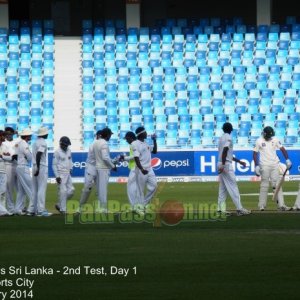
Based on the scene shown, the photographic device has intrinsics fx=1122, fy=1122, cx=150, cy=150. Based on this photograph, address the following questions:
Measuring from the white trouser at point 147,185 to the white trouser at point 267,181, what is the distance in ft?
8.95

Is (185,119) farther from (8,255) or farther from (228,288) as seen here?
(228,288)

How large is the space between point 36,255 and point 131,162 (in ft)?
37.8

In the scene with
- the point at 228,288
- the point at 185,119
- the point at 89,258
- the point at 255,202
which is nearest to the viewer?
the point at 228,288

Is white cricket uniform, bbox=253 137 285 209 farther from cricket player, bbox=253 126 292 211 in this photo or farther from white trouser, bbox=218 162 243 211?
white trouser, bbox=218 162 243 211

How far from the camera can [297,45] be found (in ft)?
160

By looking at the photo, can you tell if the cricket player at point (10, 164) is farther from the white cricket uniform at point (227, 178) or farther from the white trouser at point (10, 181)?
the white cricket uniform at point (227, 178)

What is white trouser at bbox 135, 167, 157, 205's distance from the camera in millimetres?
25188

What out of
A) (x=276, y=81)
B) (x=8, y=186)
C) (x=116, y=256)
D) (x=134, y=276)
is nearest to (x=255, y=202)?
(x=8, y=186)

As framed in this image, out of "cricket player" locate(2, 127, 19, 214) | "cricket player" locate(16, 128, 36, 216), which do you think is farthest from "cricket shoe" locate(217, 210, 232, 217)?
"cricket player" locate(2, 127, 19, 214)

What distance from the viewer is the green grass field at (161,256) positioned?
41.7 ft

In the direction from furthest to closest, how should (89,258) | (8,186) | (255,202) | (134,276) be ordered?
(255,202) → (8,186) → (89,258) → (134,276)

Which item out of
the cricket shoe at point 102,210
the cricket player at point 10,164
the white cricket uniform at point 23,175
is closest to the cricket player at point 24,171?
the white cricket uniform at point 23,175

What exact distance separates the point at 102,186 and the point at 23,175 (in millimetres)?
1851

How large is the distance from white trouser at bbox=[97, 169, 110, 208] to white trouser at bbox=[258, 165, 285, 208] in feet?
12.1
